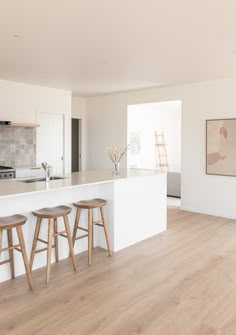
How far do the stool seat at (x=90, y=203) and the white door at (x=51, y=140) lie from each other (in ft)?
9.94

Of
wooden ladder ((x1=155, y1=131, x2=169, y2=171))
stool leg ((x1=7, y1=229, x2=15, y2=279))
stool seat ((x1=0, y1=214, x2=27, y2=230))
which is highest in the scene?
wooden ladder ((x1=155, y1=131, x2=169, y2=171))

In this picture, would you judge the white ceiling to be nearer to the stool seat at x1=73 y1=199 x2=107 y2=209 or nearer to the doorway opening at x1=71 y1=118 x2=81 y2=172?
the stool seat at x1=73 y1=199 x2=107 y2=209

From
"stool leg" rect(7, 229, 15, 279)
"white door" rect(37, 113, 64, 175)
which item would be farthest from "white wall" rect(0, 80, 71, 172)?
"stool leg" rect(7, 229, 15, 279)

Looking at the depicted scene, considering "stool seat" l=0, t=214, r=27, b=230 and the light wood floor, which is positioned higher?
"stool seat" l=0, t=214, r=27, b=230

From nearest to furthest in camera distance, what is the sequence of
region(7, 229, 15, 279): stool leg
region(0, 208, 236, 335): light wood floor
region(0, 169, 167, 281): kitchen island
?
region(0, 208, 236, 335): light wood floor → region(7, 229, 15, 279): stool leg → region(0, 169, 167, 281): kitchen island

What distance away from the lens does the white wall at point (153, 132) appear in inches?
348

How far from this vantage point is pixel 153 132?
32.0 ft

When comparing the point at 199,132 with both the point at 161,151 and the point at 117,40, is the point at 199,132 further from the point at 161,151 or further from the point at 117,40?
the point at 161,151

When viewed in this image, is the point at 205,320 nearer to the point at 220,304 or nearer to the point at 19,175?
the point at 220,304

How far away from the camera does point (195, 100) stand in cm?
597

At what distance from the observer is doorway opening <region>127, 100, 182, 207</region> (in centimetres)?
882

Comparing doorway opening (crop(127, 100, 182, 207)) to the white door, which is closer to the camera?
the white door

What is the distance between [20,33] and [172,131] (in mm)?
7535

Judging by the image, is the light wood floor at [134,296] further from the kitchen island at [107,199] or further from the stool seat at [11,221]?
the stool seat at [11,221]
